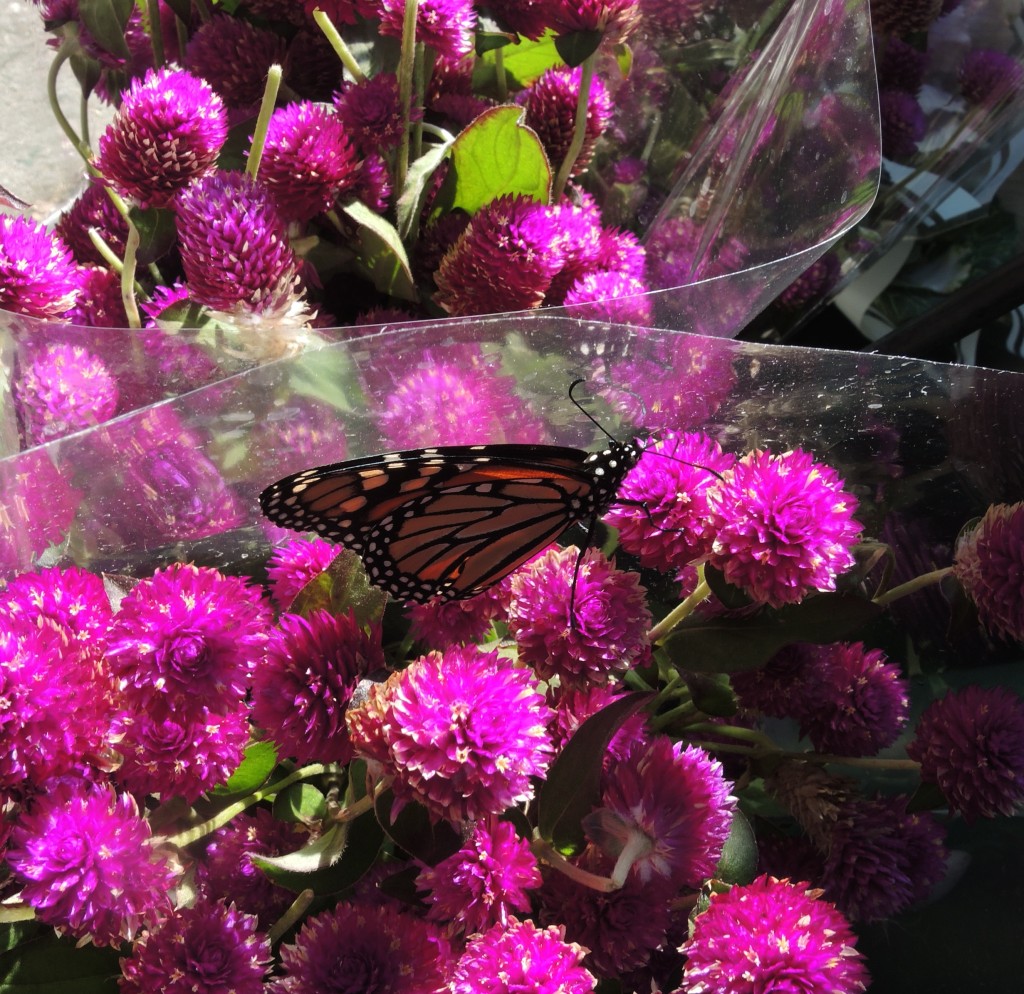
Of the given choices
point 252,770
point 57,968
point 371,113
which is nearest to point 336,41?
point 371,113

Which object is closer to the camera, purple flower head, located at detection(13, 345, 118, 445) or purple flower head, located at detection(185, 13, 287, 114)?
purple flower head, located at detection(13, 345, 118, 445)

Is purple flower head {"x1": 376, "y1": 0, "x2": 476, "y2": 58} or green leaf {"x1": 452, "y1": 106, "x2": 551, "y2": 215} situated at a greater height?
purple flower head {"x1": 376, "y1": 0, "x2": 476, "y2": 58}

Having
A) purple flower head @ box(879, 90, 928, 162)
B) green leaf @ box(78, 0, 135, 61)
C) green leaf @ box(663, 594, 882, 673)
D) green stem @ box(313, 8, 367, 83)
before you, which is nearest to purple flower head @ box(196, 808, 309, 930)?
green leaf @ box(663, 594, 882, 673)

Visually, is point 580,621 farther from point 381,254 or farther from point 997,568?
point 381,254

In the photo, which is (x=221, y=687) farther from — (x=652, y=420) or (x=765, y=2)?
(x=765, y=2)

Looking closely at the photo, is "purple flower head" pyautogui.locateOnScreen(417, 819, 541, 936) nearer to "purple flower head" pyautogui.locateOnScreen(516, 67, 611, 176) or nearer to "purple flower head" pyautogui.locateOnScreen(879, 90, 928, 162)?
"purple flower head" pyautogui.locateOnScreen(516, 67, 611, 176)

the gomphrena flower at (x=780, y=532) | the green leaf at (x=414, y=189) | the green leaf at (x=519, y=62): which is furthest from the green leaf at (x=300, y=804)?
the green leaf at (x=519, y=62)

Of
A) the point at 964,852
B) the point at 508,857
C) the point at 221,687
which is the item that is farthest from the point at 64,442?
the point at 964,852
